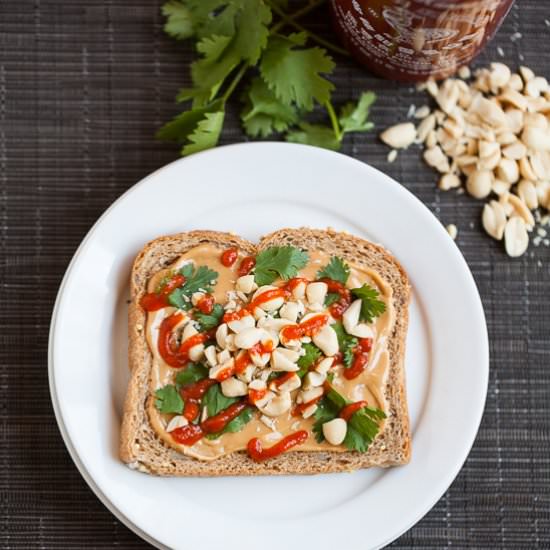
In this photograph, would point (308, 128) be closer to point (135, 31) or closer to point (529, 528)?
point (135, 31)

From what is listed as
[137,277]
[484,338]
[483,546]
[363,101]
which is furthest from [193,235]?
[483,546]

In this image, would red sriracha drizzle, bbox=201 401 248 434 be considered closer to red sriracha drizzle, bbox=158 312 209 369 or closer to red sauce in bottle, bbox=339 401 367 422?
red sriracha drizzle, bbox=158 312 209 369

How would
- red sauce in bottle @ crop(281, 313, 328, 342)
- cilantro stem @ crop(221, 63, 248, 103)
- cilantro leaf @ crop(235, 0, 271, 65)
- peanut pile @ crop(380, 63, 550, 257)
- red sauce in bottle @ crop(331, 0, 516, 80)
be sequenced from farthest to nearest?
1. peanut pile @ crop(380, 63, 550, 257)
2. cilantro stem @ crop(221, 63, 248, 103)
3. cilantro leaf @ crop(235, 0, 271, 65)
4. red sauce in bottle @ crop(281, 313, 328, 342)
5. red sauce in bottle @ crop(331, 0, 516, 80)

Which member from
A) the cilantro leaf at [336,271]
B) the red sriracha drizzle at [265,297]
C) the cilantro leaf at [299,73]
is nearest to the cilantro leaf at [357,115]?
the cilantro leaf at [299,73]

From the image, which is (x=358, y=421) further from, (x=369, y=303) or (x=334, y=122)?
(x=334, y=122)

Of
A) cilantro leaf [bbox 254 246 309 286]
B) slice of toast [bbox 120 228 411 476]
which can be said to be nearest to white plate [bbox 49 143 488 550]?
slice of toast [bbox 120 228 411 476]

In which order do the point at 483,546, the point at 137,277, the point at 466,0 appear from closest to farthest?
1. the point at 466,0
2. the point at 137,277
3. the point at 483,546

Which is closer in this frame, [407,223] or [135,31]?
[407,223]
